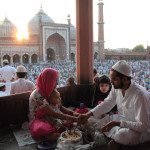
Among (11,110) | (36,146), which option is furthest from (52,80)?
(11,110)

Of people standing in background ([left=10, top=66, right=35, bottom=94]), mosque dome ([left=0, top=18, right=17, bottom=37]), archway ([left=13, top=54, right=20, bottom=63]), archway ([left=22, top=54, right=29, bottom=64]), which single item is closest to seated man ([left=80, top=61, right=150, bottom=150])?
people standing in background ([left=10, top=66, right=35, bottom=94])

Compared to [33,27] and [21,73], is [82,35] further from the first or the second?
[33,27]

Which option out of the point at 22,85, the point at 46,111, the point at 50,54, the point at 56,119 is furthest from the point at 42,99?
the point at 50,54

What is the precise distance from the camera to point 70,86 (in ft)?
12.0

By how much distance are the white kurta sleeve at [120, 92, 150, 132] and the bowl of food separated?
1.62 ft

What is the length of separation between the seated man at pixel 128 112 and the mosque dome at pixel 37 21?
71.3 ft

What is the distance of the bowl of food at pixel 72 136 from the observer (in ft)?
7.27

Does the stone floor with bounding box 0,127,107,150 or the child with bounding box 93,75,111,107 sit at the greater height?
the child with bounding box 93,75,111,107

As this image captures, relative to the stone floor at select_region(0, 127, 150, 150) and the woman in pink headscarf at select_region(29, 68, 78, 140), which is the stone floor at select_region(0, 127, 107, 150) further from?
the woman in pink headscarf at select_region(29, 68, 78, 140)

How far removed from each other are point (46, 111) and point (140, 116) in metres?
0.91

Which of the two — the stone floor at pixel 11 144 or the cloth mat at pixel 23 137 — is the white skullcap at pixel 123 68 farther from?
the cloth mat at pixel 23 137

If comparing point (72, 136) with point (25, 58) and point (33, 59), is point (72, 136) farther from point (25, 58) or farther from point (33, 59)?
point (33, 59)

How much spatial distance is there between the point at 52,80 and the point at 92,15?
171 centimetres

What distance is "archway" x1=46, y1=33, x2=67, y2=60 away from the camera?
25.4 meters
